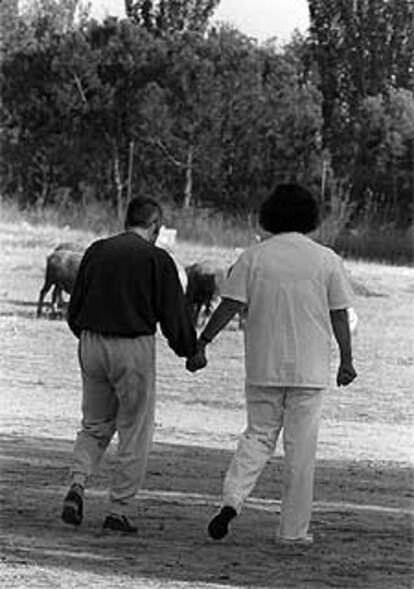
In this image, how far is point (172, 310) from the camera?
10148mm

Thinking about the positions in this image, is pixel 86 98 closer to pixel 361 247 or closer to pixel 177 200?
pixel 177 200

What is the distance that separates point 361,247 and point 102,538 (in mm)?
45407

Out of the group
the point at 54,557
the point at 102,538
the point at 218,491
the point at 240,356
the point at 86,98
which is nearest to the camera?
the point at 54,557

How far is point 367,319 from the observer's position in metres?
35.3

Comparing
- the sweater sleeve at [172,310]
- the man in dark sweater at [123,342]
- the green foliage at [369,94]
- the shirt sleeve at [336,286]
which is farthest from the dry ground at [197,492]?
the green foliage at [369,94]

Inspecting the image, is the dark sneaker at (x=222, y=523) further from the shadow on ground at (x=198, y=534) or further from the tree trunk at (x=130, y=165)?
the tree trunk at (x=130, y=165)

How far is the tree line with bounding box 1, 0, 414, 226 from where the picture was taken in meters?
58.1

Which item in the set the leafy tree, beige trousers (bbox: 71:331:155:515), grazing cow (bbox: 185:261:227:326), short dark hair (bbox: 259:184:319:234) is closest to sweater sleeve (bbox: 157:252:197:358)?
beige trousers (bbox: 71:331:155:515)

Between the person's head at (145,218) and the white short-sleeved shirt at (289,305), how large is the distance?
68cm

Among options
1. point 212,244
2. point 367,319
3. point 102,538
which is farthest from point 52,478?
point 212,244

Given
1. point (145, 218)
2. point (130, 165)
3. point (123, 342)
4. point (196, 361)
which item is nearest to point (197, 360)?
→ point (196, 361)

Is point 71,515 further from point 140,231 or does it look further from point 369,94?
point 369,94

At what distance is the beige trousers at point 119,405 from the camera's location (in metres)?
10.0

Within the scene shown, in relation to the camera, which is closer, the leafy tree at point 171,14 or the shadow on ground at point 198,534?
the shadow on ground at point 198,534
